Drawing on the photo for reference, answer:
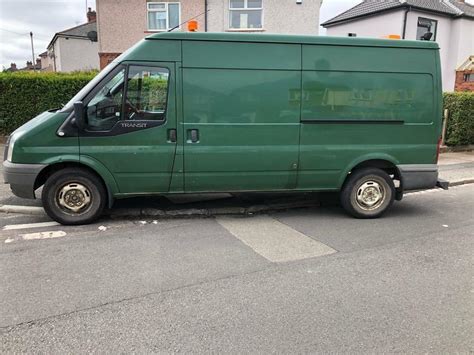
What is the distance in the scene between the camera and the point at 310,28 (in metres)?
17.5

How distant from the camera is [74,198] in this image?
5.29 metres

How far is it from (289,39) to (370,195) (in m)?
2.48

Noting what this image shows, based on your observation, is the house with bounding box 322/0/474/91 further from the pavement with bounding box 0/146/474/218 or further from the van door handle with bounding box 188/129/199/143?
the van door handle with bounding box 188/129/199/143

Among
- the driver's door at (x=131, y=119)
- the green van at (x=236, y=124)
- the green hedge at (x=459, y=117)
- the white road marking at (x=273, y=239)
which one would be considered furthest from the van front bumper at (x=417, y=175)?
the green hedge at (x=459, y=117)

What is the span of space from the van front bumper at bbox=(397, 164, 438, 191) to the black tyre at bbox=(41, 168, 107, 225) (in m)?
4.17

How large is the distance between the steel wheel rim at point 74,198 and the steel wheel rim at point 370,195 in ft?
12.2

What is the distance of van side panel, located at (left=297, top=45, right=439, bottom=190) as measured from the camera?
553cm

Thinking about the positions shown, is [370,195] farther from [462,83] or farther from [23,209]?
[462,83]

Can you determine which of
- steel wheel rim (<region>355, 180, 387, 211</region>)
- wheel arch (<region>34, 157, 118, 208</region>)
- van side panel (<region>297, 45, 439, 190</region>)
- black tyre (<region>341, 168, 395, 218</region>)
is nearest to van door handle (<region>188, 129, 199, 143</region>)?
wheel arch (<region>34, 157, 118, 208</region>)

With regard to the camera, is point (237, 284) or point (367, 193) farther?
point (367, 193)

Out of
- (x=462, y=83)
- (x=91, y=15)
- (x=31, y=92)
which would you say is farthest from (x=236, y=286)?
(x=91, y=15)

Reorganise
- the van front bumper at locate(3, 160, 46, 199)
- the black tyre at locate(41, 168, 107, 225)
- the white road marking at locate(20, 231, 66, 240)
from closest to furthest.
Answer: the white road marking at locate(20, 231, 66, 240) → the van front bumper at locate(3, 160, 46, 199) → the black tyre at locate(41, 168, 107, 225)

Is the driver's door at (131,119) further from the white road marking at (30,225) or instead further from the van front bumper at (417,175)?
the van front bumper at (417,175)

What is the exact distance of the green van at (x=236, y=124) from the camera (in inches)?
202
